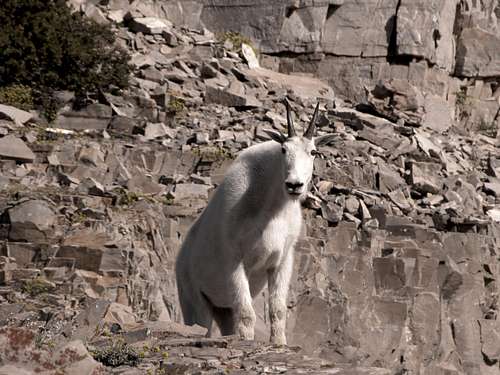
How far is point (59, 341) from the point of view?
783 centimetres

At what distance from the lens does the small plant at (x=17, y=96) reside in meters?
20.6

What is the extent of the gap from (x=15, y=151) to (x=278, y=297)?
8234mm

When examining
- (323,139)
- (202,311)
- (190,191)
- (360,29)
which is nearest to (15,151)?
(190,191)

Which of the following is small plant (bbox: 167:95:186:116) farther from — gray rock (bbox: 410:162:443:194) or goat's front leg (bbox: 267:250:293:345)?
goat's front leg (bbox: 267:250:293:345)

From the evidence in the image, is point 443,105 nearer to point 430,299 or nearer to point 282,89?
point 282,89

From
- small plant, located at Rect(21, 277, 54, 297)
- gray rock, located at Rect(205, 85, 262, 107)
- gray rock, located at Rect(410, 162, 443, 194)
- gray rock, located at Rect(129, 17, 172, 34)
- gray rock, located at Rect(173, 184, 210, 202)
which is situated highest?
gray rock, located at Rect(129, 17, 172, 34)

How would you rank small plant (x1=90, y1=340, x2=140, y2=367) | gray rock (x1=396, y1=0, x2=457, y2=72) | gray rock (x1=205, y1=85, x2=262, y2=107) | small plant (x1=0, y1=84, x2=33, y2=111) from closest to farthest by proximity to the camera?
1. small plant (x1=90, y1=340, x2=140, y2=367)
2. small plant (x1=0, y1=84, x2=33, y2=111)
3. gray rock (x1=205, y1=85, x2=262, y2=107)
4. gray rock (x1=396, y1=0, x2=457, y2=72)

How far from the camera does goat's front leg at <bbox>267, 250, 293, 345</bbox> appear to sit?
9398 millimetres

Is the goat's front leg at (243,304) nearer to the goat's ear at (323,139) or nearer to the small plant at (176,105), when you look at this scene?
the goat's ear at (323,139)

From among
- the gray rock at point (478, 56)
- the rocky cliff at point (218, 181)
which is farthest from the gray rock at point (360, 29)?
the gray rock at point (478, 56)

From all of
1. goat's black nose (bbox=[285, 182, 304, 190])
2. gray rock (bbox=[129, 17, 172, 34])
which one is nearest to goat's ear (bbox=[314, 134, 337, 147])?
goat's black nose (bbox=[285, 182, 304, 190])

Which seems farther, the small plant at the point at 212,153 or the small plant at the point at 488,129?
the small plant at the point at 488,129

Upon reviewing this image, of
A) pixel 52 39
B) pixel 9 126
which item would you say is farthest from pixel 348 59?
pixel 9 126

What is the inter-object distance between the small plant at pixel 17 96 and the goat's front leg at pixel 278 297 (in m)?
12.0
